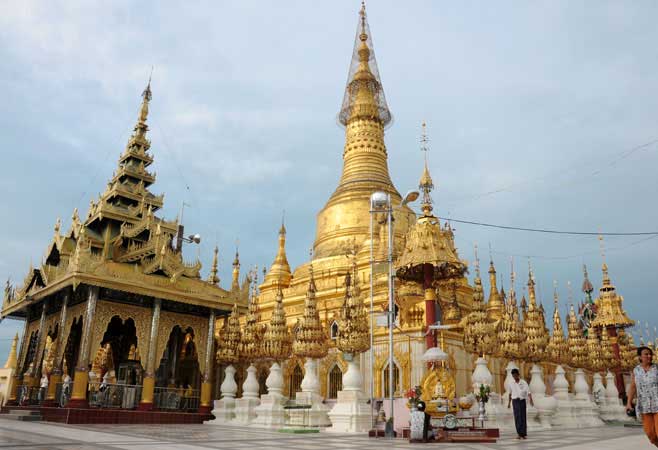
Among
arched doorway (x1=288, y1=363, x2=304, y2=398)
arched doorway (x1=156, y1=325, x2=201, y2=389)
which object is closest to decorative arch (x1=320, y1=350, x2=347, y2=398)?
arched doorway (x1=288, y1=363, x2=304, y2=398)

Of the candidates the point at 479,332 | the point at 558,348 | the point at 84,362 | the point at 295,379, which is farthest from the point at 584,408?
the point at 84,362

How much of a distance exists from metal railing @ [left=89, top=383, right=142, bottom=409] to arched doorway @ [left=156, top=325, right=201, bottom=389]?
6.51 feet

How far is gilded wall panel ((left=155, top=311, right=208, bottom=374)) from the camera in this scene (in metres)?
19.0

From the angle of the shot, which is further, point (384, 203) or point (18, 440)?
point (384, 203)

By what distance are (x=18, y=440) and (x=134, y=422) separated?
915 cm

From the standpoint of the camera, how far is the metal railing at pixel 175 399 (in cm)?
1858

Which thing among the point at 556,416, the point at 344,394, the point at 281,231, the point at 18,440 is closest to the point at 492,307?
the point at 556,416

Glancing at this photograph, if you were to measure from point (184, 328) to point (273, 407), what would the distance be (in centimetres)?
581

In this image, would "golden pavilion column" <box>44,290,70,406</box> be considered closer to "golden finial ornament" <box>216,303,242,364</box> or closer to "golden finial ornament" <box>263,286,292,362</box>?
"golden finial ornament" <box>216,303,242,364</box>

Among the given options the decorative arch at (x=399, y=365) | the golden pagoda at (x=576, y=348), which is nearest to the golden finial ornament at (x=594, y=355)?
the golden pagoda at (x=576, y=348)

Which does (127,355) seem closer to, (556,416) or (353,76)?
(556,416)

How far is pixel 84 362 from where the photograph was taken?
16.8 m

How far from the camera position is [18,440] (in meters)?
8.23

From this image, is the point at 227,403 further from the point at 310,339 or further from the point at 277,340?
the point at 310,339
